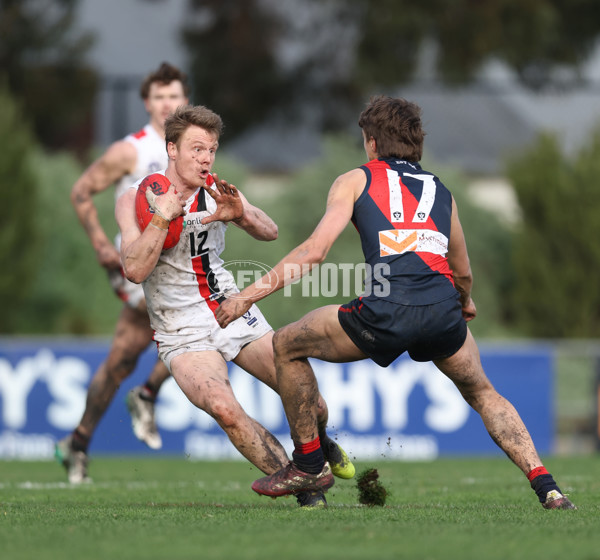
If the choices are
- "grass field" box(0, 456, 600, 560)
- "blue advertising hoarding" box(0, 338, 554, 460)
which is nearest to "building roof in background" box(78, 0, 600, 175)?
"blue advertising hoarding" box(0, 338, 554, 460)

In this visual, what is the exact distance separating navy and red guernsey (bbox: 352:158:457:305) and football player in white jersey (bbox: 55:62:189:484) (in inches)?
116

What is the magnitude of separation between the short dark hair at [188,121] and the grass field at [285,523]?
211cm

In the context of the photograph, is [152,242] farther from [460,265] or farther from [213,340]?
[460,265]

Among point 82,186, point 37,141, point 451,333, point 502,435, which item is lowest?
point 502,435

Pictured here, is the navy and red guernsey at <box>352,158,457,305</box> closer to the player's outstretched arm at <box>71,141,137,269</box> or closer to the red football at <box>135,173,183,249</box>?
the red football at <box>135,173,183,249</box>

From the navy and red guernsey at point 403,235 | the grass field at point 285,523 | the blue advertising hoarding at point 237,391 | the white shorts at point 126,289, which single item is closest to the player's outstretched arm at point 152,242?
the navy and red guernsey at point 403,235

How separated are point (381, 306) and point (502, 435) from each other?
3.33 feet

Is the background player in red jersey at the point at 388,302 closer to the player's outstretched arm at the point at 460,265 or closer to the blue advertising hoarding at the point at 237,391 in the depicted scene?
the player's outstretched arm at the point at 460,265

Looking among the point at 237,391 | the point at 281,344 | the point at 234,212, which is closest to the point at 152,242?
the point at 234,212

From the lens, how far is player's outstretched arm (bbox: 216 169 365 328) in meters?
5.68

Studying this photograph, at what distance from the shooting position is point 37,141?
1000 inches

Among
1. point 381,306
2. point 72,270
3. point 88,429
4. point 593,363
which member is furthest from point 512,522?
point 72,270

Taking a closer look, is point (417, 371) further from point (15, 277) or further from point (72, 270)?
point (72, 270)

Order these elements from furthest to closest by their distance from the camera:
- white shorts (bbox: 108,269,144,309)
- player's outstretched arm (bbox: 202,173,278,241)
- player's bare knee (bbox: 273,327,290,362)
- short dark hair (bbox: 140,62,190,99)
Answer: short dark hair (bbox: 140,62,190,99) < white shorts (bbox: 108,269,144,309) < player's outstretched arm (bbox: 202,173,278,241) < player's bare knee (bbox: 273,327,290,362)
